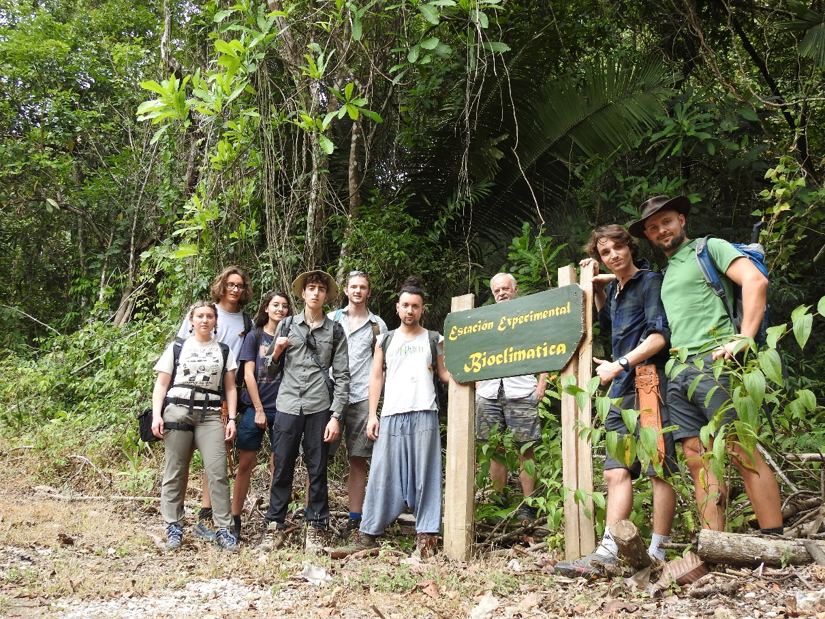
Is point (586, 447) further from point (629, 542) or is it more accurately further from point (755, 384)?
point (755, 384)

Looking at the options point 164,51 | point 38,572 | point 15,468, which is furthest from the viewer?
point 164,51

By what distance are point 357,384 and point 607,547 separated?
207cm

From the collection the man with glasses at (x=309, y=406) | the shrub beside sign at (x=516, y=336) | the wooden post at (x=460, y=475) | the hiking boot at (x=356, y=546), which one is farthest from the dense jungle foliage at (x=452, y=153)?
the man with glasses at (x=309, y=406)

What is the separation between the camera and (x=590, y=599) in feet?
9.82

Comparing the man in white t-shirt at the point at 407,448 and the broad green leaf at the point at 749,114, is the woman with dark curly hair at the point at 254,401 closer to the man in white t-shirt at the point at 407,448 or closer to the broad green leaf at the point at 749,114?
the man in white t-shirt at the point at 407,448

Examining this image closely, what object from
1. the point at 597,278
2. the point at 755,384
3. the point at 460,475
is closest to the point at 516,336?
the point at 597,278

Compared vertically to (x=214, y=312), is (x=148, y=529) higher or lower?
lower

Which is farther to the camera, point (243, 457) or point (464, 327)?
point (243, 457)

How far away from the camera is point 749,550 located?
2955 millimetres

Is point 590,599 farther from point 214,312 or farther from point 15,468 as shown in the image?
point 15,468

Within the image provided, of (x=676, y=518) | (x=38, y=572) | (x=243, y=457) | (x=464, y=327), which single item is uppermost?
(x=464, y=327)

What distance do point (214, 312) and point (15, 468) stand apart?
351cm

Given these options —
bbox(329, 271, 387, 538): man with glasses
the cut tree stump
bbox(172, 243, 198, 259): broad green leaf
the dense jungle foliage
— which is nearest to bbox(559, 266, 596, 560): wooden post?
the cut tree stump

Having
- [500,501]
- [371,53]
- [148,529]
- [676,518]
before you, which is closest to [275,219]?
[371,53]
